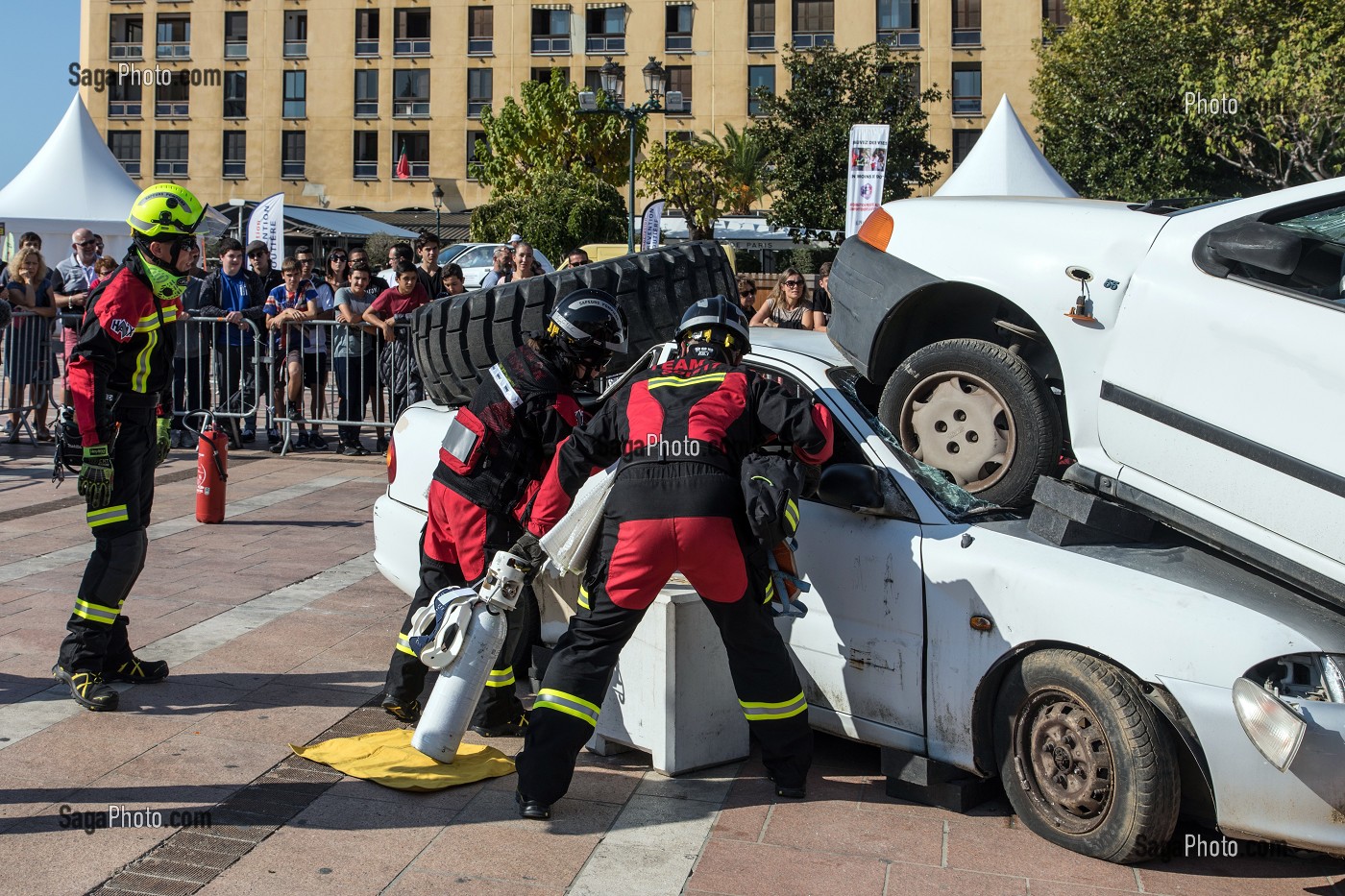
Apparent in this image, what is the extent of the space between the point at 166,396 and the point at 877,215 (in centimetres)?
339

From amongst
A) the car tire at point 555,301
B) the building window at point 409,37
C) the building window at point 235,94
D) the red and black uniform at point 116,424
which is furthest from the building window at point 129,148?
the red and black uniform at point 116,424

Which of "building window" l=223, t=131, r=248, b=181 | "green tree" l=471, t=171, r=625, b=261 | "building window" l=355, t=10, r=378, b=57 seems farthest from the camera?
"building window" l=223, t=131, r=248, b=181

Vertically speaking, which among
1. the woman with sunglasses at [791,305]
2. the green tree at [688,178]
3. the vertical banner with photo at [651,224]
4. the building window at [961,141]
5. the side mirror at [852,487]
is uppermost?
the building window at [961,141]

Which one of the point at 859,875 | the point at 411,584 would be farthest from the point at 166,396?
the point at 859,875

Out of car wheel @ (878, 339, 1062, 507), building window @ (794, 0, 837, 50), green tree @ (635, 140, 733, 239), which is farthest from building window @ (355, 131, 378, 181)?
car wheel @ (878, 339, 1062, 507)

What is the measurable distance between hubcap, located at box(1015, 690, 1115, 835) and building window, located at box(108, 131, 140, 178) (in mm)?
63596

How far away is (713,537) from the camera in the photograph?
442cm

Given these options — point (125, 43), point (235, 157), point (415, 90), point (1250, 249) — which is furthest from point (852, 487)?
point (125, 43)

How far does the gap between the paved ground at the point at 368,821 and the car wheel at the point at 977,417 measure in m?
1.18

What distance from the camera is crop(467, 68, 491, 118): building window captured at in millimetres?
58062

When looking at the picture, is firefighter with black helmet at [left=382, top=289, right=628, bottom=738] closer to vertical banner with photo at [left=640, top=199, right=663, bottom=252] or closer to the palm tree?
vertical banner with photo at [left=640, top=199, right=663, bottom=252]

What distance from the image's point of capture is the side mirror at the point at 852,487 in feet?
15.0

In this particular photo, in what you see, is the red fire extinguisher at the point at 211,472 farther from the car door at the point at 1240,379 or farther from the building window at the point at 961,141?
the building window at the point at 961,141

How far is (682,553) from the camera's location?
4.41 meters
